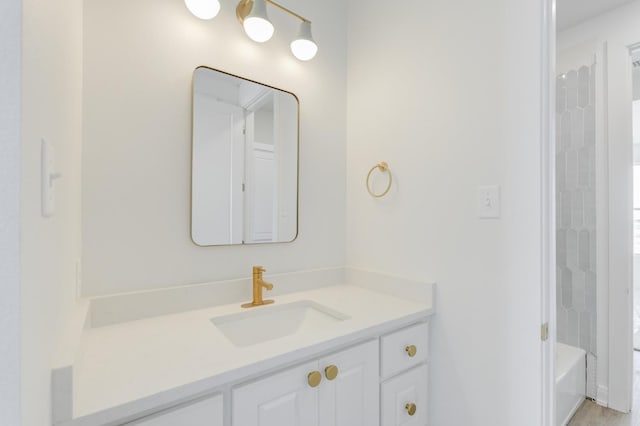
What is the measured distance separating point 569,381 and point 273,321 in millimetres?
1774

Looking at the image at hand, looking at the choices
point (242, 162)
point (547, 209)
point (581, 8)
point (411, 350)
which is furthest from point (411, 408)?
point (581, 8)

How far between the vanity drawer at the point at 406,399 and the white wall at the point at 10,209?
1.07 meters

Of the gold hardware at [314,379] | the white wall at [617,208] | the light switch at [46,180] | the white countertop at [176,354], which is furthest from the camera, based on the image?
the white wall at [617,208]

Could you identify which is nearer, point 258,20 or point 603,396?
point 258,20

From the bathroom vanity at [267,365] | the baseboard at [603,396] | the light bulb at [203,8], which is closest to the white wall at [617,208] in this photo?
the baseboard at [603,396]

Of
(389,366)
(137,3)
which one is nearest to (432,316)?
(389,366)

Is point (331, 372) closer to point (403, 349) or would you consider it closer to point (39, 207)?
point (403, 349)

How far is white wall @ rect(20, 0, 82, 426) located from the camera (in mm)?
364

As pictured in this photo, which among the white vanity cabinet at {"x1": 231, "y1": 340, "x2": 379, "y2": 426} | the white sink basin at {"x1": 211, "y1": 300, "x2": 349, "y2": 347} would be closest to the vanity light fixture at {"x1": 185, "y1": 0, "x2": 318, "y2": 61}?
the white sink basin at {"x1": 211, "y1": 300, "x2": 349, "y2": 347}

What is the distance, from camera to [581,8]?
1839 mm

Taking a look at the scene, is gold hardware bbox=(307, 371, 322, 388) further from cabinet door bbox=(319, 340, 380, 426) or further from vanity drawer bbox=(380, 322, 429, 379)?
vanity drawer bbox=(380, 322, 429, 379)

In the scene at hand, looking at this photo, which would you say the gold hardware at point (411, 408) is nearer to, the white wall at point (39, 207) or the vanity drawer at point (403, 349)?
the vanity drawer at point (403, 349)

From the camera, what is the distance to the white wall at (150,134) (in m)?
1.06

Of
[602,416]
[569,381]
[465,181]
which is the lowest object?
[602,416]
